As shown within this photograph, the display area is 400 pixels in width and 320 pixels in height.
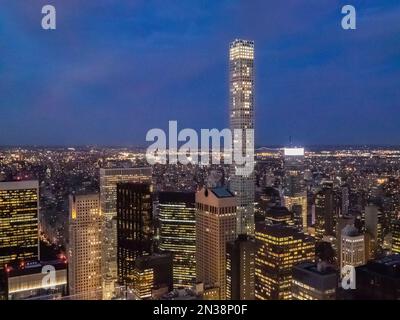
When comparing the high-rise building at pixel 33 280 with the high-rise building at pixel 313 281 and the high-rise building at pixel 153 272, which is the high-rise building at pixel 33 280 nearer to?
the high-rise building at pixel 153 272

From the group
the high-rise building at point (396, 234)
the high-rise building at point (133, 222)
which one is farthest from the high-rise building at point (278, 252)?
the high-rise building at point (133, 222)

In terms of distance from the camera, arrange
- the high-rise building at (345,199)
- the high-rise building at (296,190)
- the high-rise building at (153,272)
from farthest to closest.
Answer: the high-rise building at (345,199)
the high-rise building at (296,190)
the high-rise building at (153,272)

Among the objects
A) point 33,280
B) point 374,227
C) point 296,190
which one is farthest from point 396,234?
point 33,280

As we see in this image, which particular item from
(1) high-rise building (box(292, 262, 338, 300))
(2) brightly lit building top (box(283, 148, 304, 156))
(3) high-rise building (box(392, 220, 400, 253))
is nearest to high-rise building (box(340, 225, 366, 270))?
(3) high-rise building (box(392, 220, 400, 253))

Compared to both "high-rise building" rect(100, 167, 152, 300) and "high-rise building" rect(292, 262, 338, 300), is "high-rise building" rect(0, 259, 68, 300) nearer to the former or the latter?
"high-rise building" rect(100, 167, 152, 300)
